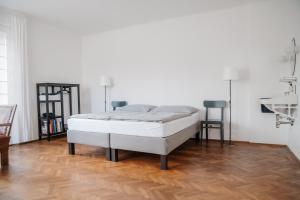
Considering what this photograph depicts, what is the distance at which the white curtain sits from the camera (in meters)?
3.91

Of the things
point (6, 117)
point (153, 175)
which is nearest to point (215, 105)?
point (153, 175)

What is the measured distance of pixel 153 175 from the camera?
94.1 inches

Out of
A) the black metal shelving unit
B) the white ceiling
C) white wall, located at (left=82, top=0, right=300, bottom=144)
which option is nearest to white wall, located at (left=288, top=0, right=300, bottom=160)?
white wall, located at (left=82, top=0, right=300, bottom=144)

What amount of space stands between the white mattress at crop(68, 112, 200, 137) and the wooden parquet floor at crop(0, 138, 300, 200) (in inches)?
16.8

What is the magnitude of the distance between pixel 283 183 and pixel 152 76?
3230 mm

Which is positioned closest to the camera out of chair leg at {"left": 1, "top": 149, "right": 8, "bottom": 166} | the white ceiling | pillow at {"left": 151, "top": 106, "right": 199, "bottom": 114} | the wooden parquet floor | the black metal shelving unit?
the wooden parquet floor

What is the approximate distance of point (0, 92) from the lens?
12.6 ft

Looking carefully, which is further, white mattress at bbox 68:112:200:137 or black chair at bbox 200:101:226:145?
A: black chair at bbox 200:101:226:145

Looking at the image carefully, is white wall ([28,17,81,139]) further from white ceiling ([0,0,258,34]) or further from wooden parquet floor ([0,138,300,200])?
wooden parquet floor ([0,138,300,200])

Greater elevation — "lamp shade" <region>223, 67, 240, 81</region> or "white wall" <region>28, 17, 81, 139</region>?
"white wall" <region>28, 17, 81, 139</region>

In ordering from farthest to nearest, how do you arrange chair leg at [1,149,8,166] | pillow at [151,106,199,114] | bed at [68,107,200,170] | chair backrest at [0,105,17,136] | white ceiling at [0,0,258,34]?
pillow at [151,106,199,114]
white ceiling at [0,0,258,34]
chair backrest at [0,105,17,136]
chair leg at [1,149,8,166]
bed at [68,107,200,170]

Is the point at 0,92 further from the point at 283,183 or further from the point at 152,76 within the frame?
the point at 283,183

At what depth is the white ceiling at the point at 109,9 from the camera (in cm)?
363

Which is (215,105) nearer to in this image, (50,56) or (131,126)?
(131,126)
